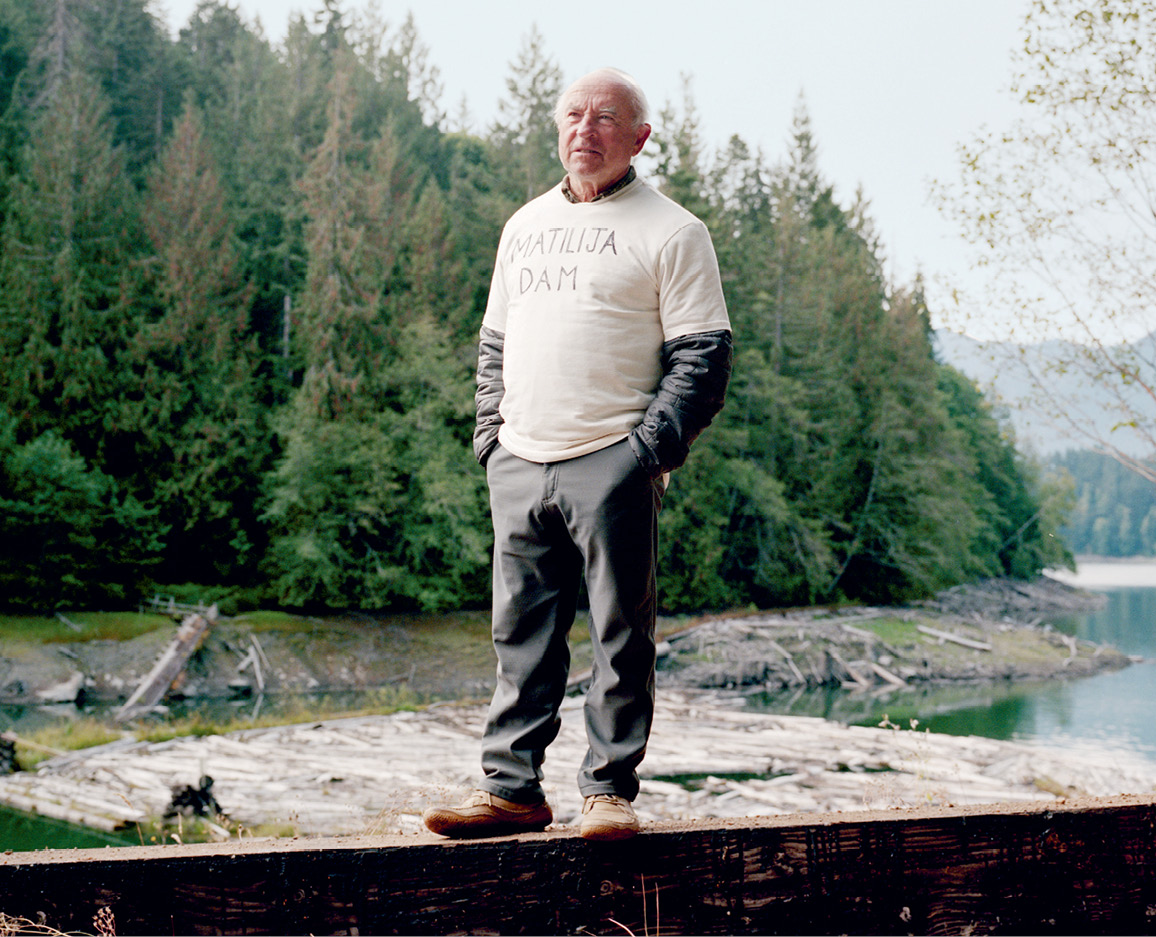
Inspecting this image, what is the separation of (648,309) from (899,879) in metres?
1.62

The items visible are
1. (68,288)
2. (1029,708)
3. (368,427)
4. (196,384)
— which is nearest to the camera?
(1029,708)

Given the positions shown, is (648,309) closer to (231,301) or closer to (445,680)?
(445,680)

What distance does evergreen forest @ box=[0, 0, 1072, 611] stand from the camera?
2377 cm

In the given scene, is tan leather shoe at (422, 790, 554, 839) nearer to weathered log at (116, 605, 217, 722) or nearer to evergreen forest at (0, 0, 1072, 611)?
weathered log at (116, 605, 217, 722)

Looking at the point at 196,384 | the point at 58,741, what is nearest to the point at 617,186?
the point at 58,741

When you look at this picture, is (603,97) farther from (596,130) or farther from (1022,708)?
(1022,708)

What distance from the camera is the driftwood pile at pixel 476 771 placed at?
Result: 382 inches

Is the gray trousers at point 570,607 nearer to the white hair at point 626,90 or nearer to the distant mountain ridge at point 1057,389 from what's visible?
the white hair at point 626,90

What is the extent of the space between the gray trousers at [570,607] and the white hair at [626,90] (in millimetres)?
962

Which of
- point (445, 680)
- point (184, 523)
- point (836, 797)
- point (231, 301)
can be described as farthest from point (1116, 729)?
point (231, 301)

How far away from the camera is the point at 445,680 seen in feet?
71.6

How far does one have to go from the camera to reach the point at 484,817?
2564 mm

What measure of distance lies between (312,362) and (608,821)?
24.7 metres

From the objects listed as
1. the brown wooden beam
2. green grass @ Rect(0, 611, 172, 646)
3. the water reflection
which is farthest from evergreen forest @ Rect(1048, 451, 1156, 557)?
the brown wooden beam
